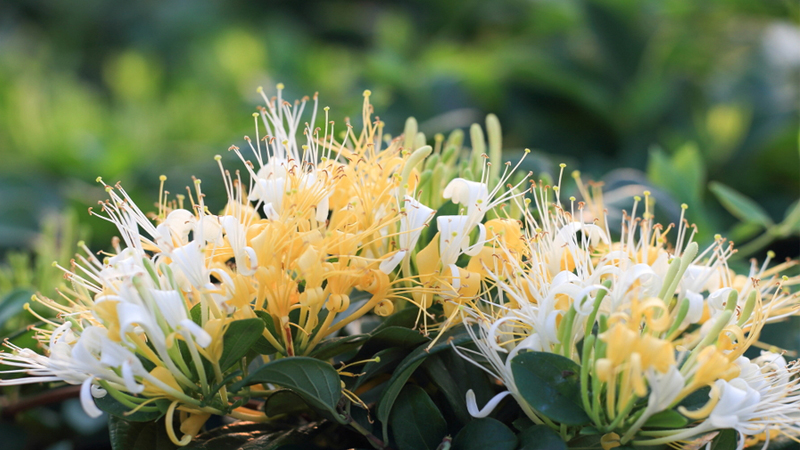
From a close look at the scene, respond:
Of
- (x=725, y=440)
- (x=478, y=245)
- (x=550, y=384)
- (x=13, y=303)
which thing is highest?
(x=13, y=303)

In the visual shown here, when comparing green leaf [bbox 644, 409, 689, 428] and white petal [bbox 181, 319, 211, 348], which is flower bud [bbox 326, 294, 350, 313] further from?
green leaf [bbox 644, 409, 689, 428]

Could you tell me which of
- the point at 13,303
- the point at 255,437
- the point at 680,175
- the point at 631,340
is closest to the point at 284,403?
the point at 255,437

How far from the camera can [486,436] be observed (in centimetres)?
49

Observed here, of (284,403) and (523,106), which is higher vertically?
(523,106)

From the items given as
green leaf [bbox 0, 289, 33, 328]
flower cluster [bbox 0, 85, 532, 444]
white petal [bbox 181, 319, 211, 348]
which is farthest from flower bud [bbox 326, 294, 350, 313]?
green leaf [bbox 0, 289, 33, 328]

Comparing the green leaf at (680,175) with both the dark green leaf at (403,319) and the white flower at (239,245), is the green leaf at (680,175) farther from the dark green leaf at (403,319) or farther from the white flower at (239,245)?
the white flower at (239,245)

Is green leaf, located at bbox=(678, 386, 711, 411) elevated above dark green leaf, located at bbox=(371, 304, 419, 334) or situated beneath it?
situated beneath

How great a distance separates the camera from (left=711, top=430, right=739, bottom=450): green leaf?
0.50 metres

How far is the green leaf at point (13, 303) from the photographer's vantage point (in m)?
0.73

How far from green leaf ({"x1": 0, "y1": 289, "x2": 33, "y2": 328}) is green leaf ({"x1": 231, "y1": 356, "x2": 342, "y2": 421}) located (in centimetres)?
40

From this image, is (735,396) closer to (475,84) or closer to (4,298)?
(4,298)

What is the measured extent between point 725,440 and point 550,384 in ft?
0.51

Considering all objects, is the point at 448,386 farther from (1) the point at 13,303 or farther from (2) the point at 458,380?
(1) the point at 13,303

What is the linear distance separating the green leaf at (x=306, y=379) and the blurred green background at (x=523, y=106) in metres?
0.52
